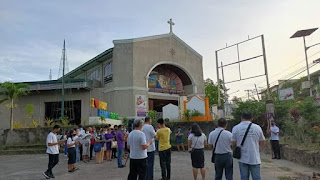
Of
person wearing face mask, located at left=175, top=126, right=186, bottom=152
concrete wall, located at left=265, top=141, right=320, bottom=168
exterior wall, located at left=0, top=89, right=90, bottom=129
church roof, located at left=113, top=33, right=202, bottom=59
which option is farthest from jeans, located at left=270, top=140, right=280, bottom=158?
exterior wall, located at left=0, top=89, right=90, bottom=129

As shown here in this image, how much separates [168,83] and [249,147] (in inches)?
982

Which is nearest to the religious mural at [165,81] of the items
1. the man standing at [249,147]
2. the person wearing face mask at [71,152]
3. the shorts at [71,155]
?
the person wearing face mask at [71,152]

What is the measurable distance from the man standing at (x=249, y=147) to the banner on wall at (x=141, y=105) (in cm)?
2057

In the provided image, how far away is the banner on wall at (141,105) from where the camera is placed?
2554 cm

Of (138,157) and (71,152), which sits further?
(71,152)

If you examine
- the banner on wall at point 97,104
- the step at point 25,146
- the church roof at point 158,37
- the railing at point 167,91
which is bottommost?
the step at point 25,146

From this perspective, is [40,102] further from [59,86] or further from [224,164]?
[224,164]

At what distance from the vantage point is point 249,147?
507cm

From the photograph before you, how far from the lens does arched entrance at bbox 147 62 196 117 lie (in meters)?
28.3

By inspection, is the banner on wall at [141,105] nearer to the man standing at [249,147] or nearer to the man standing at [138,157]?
the man standing at [138,157]

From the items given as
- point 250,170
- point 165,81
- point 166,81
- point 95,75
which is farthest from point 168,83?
point 250,170

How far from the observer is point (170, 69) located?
30.0 meters

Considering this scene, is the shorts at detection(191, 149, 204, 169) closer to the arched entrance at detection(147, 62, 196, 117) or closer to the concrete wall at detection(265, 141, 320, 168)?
the concrete wall at detection(265, 141, 320, 168)

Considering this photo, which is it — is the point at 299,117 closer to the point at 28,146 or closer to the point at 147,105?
the point at 147,105
